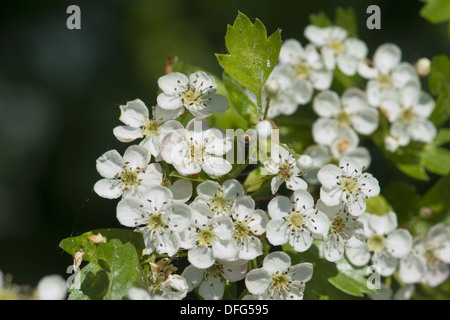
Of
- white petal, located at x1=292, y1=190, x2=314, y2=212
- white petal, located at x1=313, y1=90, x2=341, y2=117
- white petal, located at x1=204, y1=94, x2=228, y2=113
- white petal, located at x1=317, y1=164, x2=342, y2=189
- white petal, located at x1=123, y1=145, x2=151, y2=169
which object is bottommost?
white petal, located at x1=292, y1=190, x2=314, y2=212

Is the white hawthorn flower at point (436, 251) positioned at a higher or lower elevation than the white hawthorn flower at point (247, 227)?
lower

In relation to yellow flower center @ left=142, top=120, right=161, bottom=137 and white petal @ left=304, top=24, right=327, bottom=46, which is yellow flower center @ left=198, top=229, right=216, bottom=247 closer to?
yellow flower center @ left=142, top=120, right=161, bottom=137

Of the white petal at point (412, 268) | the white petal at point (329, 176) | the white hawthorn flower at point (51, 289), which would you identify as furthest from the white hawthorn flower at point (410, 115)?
the white hawthorn flower at point (51, 289)

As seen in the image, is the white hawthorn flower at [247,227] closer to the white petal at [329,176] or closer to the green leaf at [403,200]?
the white petal at [329,176]

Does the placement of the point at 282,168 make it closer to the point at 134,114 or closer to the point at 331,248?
the point at 331,248

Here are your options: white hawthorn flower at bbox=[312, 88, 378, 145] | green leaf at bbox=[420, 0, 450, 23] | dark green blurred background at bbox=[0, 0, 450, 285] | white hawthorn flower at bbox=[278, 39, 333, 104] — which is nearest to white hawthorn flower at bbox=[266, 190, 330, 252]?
white hawthorn flower at bbox=[312, 88, 378, 145]

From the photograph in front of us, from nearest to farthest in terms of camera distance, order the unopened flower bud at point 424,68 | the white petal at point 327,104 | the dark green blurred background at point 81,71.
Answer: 1. the white petal at point 327,104
2. the unopened flower bud at point 424,68
3. the dark green blurred background at point 81,71

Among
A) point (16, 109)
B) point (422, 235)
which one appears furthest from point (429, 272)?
point (16, 109)
